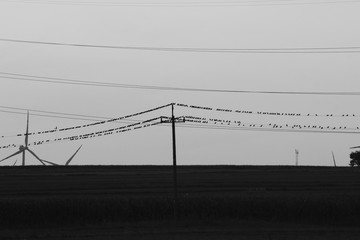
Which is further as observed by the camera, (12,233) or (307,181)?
(307,181)

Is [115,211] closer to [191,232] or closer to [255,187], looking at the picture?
[191,232]

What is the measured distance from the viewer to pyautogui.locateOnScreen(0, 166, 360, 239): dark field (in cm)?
4388

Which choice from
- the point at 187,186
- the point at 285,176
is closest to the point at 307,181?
the point at 285,176

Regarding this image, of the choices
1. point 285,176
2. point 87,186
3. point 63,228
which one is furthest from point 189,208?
point 285,176

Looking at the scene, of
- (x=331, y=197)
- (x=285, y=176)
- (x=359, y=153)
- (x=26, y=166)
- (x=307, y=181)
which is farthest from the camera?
(x=359, y=153)

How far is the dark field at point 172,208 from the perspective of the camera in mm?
43875

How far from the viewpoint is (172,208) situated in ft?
176

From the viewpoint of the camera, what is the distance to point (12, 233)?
147 ft

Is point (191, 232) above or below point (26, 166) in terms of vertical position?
below

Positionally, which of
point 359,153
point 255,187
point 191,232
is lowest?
point 191,232

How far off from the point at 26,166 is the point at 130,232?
54.2 meters

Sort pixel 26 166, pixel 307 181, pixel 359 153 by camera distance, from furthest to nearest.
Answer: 1. pixel 359 153
2. pixel 26 166
3. pixel 307 181

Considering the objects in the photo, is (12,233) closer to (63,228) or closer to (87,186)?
(63,228)

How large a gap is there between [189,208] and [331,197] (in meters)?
A: 13.1
